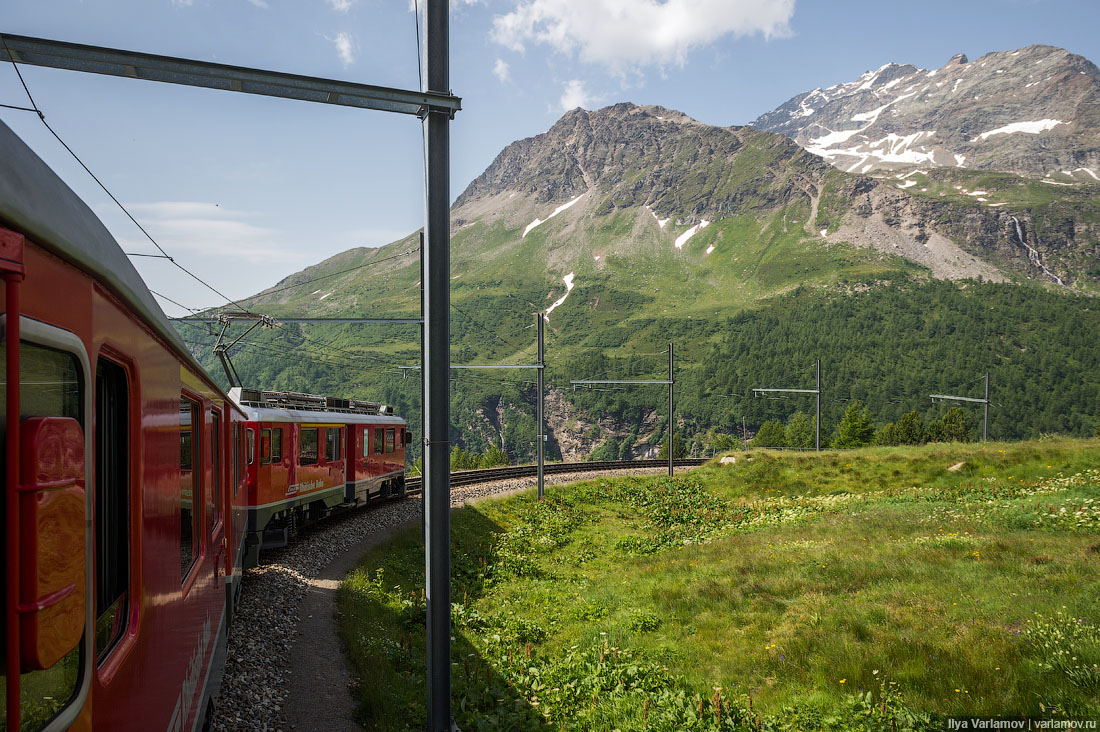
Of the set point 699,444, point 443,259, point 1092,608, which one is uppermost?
point 443,259

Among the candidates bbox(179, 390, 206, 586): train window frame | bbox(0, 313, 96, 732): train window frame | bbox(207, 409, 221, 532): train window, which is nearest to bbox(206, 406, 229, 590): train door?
bbox(207, 409, 221, 532): train window

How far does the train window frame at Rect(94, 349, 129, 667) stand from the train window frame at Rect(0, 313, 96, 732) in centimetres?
26

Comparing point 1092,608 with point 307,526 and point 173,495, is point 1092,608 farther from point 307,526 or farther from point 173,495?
point 307,526

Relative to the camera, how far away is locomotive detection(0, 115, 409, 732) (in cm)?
169

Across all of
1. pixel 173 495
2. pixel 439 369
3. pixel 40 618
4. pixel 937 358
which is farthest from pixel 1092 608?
pixel 937 358

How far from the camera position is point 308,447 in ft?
56.5

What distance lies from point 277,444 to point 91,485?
13.7 m

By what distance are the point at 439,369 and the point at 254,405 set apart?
9.98 m

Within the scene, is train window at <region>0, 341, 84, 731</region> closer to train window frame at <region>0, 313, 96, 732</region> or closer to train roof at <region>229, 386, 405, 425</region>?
train window frame at <region>0, 313, 96, 732</region>

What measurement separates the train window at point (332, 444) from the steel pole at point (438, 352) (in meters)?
13.2

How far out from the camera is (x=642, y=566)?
16422 mm

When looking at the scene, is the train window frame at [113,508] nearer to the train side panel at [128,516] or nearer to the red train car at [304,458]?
the train side panel at [128,516]

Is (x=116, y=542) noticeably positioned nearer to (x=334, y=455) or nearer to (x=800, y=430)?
(x=334, y=455)

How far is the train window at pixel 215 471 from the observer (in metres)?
6.46
